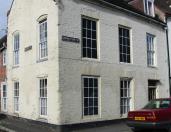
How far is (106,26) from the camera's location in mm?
18062

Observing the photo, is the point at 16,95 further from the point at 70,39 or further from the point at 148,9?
the point at 148,9

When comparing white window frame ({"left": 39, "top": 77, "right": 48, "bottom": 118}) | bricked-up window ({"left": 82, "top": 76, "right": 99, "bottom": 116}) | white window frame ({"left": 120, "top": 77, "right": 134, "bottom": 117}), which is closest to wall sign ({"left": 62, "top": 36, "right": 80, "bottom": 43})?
bricked-up window ({"left": 82, "top": 76, "right": 99, "bottom": 116})

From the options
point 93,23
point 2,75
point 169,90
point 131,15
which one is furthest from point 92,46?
point 2,75

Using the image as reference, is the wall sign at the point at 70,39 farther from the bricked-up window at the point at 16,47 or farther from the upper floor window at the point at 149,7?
the upper floor window at the point at 149,7

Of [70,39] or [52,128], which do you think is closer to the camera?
[52,128]

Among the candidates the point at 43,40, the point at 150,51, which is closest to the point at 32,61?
the point at 43,40

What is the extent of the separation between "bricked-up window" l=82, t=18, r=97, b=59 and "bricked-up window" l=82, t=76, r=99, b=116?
1.30 m

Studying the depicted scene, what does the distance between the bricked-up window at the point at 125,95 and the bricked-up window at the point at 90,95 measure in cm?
222

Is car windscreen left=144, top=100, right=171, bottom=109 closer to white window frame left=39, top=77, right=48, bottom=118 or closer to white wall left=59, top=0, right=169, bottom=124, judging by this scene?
white wall left=59, top=0, right=169, bottom=124

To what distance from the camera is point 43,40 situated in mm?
17312

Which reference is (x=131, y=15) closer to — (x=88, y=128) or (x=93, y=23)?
(x=93, y=23)

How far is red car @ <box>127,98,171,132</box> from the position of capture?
13198 millimetres

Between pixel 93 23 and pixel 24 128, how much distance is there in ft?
22.5

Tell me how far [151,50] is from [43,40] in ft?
27.1
